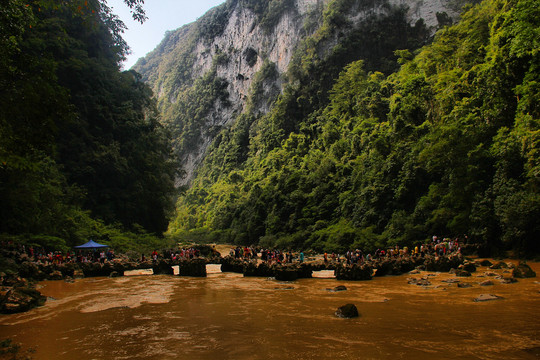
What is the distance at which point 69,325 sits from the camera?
7828mm

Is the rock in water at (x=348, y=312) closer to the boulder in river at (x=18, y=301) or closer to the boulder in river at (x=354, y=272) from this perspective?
the boulder in river at (x=354, y=272)

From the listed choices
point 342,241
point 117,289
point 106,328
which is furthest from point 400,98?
point 106,328

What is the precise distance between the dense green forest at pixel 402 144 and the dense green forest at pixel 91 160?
1277cm

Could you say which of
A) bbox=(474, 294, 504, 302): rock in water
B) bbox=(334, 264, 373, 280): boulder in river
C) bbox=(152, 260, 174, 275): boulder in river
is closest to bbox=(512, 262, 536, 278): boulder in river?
bbox=(474, 294, 504, 302): rock in water

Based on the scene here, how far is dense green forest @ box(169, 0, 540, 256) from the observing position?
54.6ft

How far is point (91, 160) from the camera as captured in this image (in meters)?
28.8

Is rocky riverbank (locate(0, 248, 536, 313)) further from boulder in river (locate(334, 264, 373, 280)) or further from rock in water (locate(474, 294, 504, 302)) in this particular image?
rock in water (locate(474, 294, 504, 302))

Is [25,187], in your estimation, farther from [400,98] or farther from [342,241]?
[400,98]

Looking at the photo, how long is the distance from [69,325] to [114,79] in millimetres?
32612

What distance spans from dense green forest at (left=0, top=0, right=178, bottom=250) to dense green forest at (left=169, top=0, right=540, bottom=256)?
41.9 ft

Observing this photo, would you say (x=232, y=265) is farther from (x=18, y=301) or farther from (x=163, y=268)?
(x=18, y=301)

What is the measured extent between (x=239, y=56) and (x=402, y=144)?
188ft

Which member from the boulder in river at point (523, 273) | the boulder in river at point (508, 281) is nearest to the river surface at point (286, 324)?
the boulder in river at point (508, 281)

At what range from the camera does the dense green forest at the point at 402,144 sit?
16.6 m
